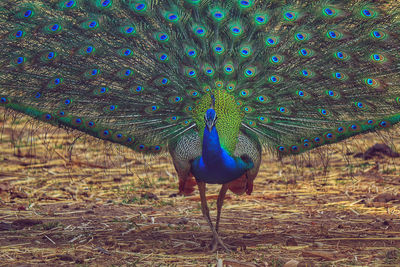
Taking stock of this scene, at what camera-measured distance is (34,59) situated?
5.08 m

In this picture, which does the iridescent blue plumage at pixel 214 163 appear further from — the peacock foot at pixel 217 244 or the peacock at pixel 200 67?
the peacock foot at pixel 217 244

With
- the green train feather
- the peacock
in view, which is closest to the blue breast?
the peacock

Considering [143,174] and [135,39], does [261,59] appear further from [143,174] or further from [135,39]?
[143,174]

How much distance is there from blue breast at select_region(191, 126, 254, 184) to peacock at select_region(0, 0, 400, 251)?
0.21 metres

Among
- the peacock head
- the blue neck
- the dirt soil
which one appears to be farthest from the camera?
the dirt soil

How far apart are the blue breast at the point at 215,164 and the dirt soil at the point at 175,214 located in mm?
610

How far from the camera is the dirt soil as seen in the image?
Answer: 4.84 meters

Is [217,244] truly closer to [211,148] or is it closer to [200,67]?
[211,148]

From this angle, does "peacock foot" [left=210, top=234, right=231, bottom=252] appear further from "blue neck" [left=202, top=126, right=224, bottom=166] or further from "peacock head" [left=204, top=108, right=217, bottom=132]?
"peacock head" [left=204, top=108, right=217, bottom=132]

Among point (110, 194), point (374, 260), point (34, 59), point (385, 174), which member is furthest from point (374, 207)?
point (34, 59)

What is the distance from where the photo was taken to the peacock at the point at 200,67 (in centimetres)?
501

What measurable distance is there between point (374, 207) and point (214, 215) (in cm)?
159

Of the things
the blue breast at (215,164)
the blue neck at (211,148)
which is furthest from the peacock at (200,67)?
the blue neck at (211,148)

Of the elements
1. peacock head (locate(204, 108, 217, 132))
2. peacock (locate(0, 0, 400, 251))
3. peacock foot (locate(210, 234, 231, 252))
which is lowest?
peacock foot (locate(210, 234, 231, 252))
